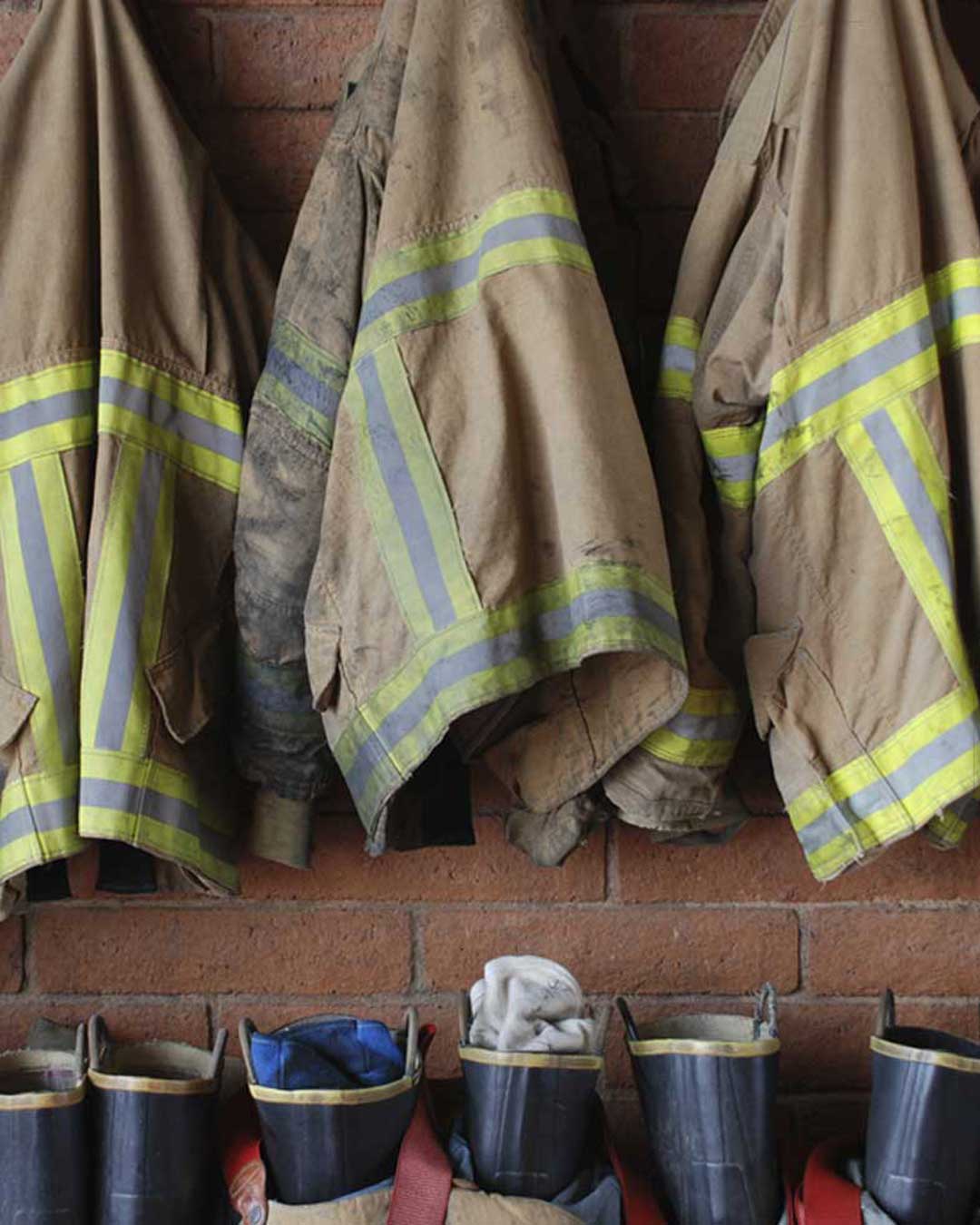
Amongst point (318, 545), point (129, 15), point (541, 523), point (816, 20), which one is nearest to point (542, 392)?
point (541, 523)

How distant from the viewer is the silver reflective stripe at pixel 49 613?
1155mm

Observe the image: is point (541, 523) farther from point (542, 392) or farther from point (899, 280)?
point (899, 280)

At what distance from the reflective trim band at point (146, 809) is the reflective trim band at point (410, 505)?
257 mm

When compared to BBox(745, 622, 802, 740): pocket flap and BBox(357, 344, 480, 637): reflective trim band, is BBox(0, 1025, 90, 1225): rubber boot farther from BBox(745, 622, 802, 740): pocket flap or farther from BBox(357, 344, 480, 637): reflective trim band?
BBox(745, 622, 802, 740): pocket flap

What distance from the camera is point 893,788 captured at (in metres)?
1.11

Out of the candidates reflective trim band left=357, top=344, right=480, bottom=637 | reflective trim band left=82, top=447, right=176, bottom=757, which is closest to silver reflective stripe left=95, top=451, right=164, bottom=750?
reflective trim band left=82, top=447, right=176, bottom=757

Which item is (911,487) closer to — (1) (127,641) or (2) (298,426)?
(2) (298,426)

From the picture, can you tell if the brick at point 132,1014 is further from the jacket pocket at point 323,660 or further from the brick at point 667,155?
the brick at point 667,155

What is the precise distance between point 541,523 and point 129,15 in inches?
22.5

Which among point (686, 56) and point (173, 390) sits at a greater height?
point (686, 56)

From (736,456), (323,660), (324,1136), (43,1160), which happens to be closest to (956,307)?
(736,456)

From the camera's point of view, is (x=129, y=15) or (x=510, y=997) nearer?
(x=510, y=997)

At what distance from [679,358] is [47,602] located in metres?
0.52

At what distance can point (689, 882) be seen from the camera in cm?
139
